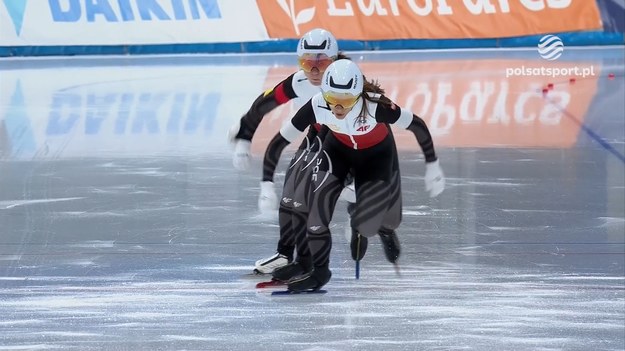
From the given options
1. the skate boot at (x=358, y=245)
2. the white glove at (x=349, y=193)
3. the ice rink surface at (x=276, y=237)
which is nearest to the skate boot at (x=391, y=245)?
the ice rink surface at (x=276, y=237)

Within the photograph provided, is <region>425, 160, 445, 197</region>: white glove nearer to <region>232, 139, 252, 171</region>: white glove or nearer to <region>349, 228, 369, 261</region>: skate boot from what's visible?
<region>349, 228, 369, 261</region>: skate boot

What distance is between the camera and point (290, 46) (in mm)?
16812

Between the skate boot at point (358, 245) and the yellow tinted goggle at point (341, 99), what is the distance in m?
0.81

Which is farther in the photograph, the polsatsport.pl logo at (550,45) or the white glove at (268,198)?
the polsatsport.pl logo at (550,45)

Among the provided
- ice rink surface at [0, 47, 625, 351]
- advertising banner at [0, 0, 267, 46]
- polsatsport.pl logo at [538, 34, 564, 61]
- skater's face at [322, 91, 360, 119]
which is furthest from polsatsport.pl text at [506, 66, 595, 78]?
skater's face at [322, 91, 360, 119]

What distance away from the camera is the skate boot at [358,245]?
16.7 ft

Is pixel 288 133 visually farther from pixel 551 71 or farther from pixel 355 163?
pixel 551 71

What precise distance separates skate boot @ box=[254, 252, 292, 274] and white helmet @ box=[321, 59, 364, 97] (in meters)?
0.93

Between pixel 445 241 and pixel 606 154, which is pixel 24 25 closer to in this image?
pixel 606 154

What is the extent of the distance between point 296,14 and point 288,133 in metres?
11.8

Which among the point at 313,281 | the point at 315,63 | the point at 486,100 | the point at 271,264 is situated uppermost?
the point at 315,63

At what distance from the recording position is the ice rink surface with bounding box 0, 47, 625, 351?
167 inches

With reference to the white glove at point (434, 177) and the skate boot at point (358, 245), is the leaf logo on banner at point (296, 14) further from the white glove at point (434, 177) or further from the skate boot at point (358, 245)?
the white glove at point (434, 177)

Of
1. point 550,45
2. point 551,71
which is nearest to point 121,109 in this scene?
point 551,71
